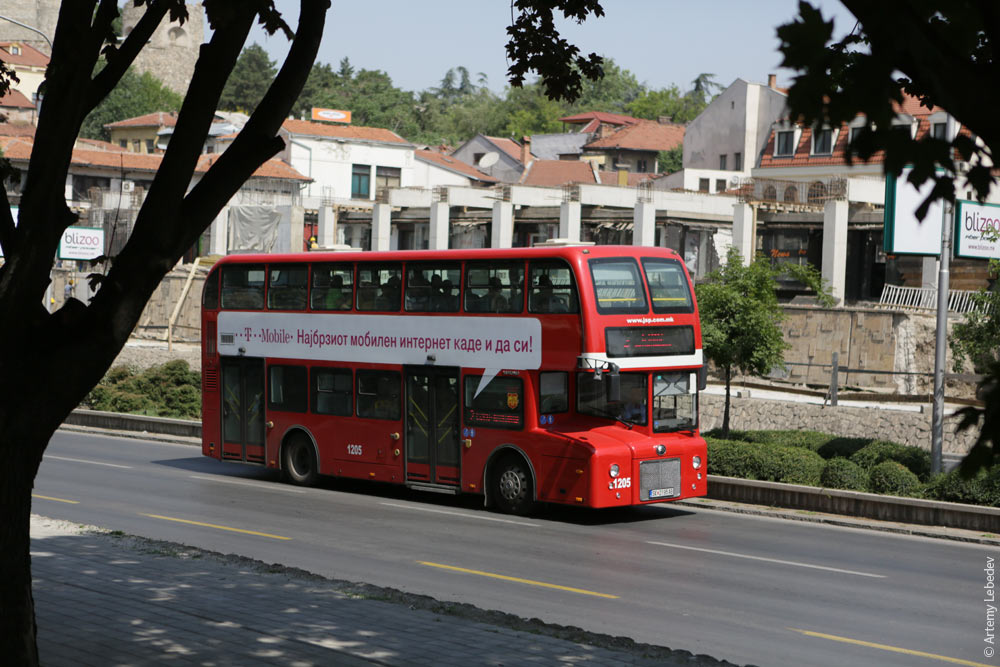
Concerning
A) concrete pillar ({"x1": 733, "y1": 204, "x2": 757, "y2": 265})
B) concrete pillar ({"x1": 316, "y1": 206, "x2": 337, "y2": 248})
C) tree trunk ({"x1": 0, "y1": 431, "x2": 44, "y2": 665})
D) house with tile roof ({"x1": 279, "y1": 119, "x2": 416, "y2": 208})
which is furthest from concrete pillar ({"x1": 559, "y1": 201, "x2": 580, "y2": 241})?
tree trunk ({"x1": 0, "y1": 431, "x2": 44, "y2": 665})

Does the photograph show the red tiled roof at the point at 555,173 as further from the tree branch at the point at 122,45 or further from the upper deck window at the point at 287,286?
the tree branch at the point at 122,45

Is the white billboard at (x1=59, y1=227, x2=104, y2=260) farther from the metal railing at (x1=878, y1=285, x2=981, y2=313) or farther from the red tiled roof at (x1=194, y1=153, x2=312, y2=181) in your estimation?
the metal railing at (x1=878, y1=285, x2=981, y2=313)

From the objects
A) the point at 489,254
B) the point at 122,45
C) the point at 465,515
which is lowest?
the point at 465,515

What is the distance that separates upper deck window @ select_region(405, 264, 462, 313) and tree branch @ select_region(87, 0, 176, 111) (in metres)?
11.5

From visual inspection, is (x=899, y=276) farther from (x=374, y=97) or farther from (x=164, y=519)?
(x=374, y=97)

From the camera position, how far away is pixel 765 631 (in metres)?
10.9

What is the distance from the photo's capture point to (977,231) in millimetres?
20844

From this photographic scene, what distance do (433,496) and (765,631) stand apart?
11205 mm

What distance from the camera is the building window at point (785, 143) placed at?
68938mm

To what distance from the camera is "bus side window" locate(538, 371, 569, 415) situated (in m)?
18.1

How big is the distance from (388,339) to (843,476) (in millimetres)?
7767

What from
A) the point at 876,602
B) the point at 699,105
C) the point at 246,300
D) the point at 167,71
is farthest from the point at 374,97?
the point at 876,602

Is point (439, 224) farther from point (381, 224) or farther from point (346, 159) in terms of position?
point (346, 159)

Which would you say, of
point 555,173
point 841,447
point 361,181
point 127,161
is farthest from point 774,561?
point 555,173
